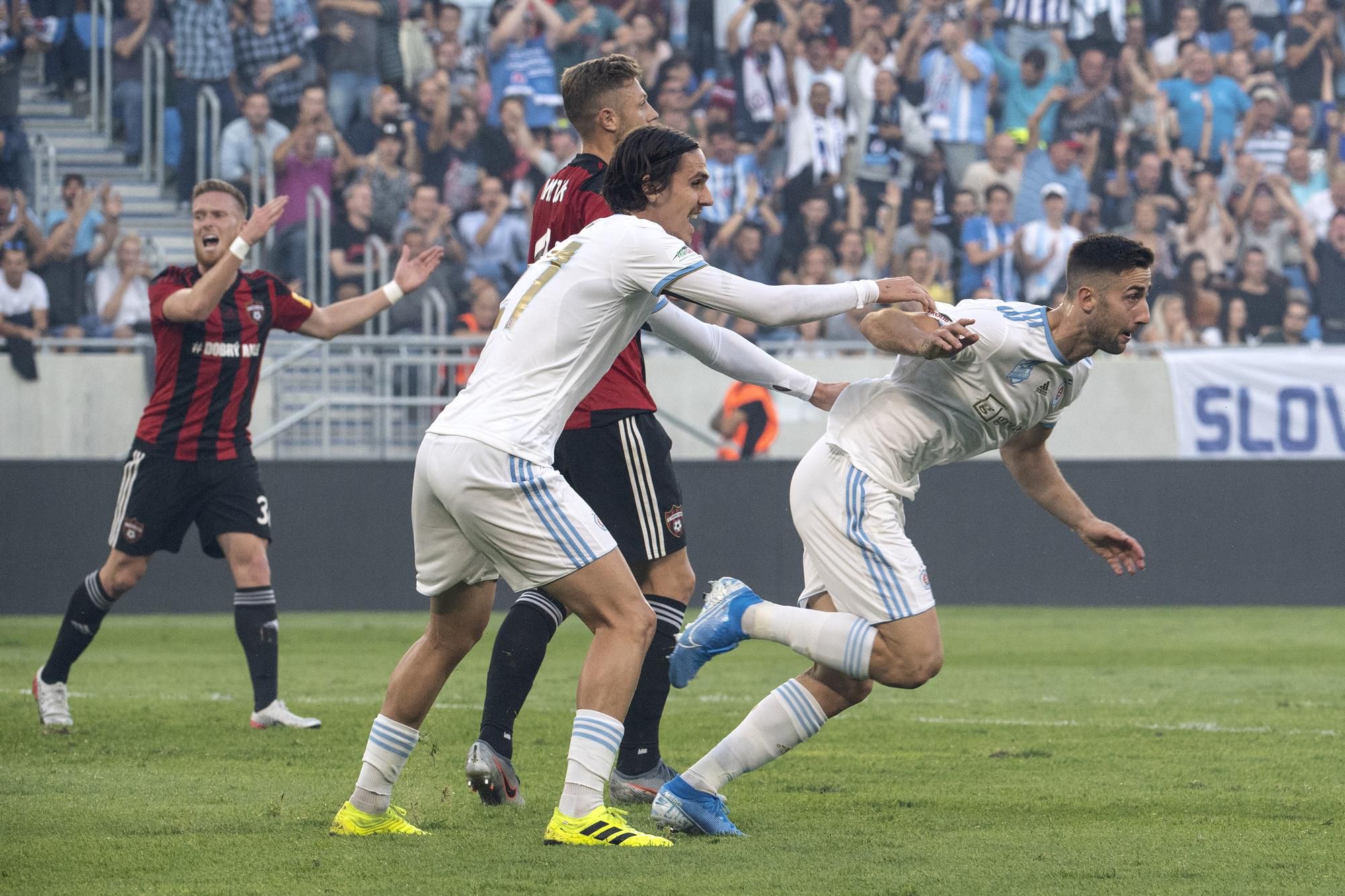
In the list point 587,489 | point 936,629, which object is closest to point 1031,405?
point 936,629

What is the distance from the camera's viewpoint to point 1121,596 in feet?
47.4

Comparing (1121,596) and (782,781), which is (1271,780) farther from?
(1121,596)

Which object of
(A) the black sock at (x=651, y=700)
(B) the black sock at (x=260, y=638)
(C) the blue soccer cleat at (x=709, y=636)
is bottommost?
(B) the black sock at (x=260, y=638)

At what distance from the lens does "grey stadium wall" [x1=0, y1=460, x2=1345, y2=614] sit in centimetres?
1339

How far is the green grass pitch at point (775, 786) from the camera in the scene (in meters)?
4.29

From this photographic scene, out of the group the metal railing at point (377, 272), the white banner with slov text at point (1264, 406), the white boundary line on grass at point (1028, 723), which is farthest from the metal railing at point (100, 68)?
the white banner with slov text at point (1264, 406)

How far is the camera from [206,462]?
757cm

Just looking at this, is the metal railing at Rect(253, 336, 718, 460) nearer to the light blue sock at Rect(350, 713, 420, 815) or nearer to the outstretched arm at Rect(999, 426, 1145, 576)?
the outstretched arm at Rect(999, 426, 1145, 576)

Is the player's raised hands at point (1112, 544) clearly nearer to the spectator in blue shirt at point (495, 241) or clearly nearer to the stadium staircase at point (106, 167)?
the spectator in blue shirt at point (495, 241)

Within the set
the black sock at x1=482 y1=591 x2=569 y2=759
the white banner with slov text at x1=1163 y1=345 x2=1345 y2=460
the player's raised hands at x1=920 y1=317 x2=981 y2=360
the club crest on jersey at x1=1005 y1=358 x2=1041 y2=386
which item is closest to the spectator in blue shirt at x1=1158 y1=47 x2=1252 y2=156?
the white banner with slov text at x1=1163 y1=345 x2=1345 y2=460

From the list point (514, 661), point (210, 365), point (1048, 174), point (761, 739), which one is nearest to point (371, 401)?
point (210, 365)

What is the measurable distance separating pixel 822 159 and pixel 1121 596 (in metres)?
5.60

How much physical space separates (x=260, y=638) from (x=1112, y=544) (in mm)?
3842

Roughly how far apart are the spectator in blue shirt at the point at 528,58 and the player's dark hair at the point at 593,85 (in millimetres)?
11634
